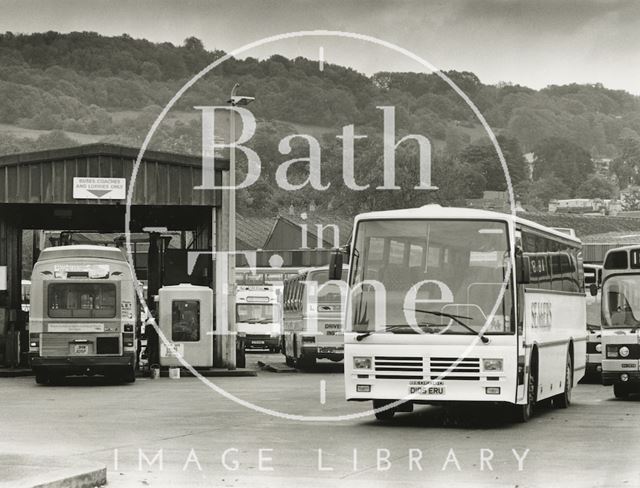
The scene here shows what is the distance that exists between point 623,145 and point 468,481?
152 metres

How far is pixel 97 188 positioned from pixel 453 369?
59.9ft

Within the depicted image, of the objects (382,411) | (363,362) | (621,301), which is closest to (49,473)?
(363,362)

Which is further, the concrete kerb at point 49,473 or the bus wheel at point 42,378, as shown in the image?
the bus wheel at point 42,378

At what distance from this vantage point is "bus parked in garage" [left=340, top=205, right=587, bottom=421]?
1880 cm

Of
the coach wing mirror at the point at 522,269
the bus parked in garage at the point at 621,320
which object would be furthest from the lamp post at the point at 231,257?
the coach wing mirror at the point at 522,269

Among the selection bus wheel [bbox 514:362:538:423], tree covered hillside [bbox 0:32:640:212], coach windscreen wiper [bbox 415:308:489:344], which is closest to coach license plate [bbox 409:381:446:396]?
coach windscreen wiper [bbox 415:308:489:344]

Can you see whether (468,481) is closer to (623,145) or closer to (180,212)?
(180,212)

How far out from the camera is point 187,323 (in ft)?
121

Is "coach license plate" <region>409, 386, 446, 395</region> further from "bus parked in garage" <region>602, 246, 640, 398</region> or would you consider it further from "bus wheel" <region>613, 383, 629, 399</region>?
"bus wheel" <region>613, 383, 629, 399</region>

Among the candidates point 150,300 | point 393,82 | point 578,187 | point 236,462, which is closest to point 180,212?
point 150,300

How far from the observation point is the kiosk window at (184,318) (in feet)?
120

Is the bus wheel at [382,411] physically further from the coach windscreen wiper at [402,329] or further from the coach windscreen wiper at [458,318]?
the coach windscreen wiper at [458,318]

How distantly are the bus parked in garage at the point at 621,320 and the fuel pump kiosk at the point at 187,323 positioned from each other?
1329 cm

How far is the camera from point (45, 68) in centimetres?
13075
